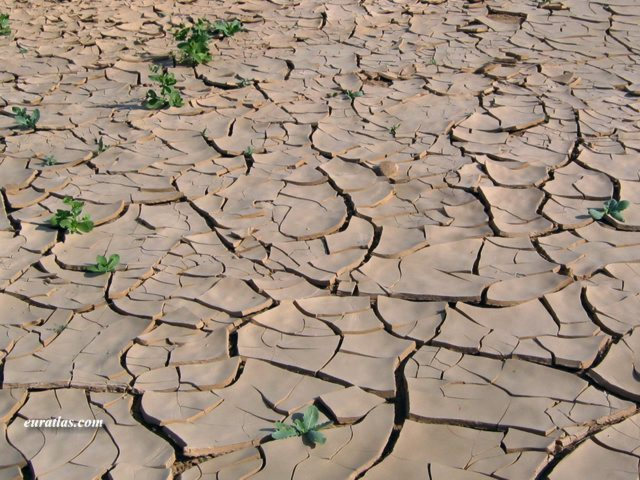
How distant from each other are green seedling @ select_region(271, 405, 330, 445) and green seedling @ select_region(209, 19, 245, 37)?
4022 mm

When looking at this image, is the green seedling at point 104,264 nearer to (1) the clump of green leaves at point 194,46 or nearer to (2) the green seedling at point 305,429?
(2) the green seedling at point 305,429

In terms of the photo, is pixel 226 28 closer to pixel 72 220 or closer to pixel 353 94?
pixel 353 94

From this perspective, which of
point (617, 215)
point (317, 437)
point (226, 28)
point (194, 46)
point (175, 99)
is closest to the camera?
point (317, 437)

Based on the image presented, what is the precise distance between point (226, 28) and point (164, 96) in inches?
46.6

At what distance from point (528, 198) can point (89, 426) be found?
2.17 meters

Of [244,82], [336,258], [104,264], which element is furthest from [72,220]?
[244,82]

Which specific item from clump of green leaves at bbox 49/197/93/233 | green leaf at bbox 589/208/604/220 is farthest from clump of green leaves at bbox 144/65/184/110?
green leaf at bbox 589/208/604/220

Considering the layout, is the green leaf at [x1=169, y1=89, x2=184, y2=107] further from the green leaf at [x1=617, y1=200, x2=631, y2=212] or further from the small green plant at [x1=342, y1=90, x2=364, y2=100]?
the green leaf at [x1=617, y1=200, x2=631, y2=212]

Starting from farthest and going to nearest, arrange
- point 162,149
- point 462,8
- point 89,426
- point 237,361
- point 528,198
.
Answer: point 462,8, point 162,149, point 528,198, point 237,361, point 89,426

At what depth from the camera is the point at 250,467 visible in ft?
7.93

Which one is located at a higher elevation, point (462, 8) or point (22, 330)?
point (462, 8)

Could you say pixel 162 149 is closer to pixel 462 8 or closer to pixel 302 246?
pixel 302 246

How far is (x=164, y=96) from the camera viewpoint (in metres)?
5.02

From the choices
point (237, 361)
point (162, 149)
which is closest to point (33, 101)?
point (162, 149)
